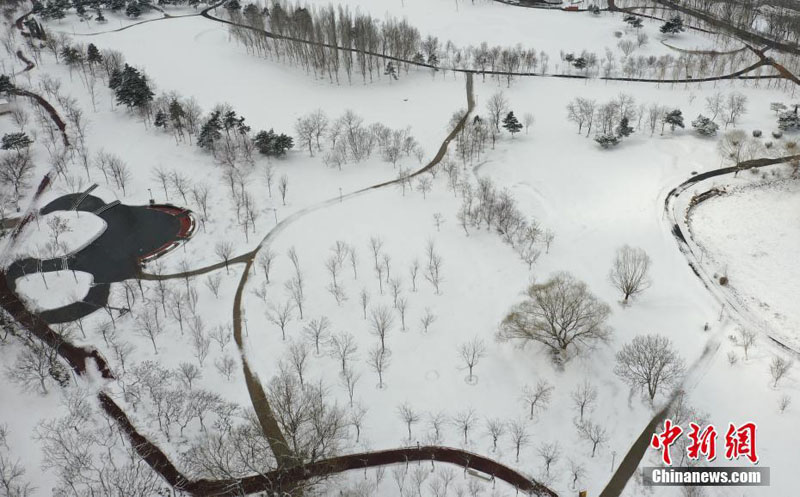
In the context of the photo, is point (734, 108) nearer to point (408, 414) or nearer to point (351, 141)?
point (351, 141)

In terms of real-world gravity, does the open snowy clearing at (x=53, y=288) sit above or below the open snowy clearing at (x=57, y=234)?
below

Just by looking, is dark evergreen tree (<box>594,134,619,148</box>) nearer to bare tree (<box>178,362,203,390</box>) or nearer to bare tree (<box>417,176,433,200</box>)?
bare tree (<box>417,176,433,200</box>)

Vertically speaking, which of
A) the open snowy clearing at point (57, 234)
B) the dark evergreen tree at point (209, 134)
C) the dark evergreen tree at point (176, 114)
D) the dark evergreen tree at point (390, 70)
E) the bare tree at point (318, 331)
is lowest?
the bare tree at point (318, 331)

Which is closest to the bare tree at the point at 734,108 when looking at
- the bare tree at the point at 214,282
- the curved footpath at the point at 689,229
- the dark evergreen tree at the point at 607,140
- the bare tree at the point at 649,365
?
the curved footpath at the point at 689,229

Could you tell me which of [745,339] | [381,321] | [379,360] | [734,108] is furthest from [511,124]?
[379,360]

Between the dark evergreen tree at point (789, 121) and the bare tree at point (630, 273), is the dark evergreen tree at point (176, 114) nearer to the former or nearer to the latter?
the bare tree at point (630, 273)

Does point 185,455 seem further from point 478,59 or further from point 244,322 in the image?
point 478,59

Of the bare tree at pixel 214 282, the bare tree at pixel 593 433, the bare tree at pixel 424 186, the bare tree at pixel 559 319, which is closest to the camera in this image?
the bare tree at pixel 593 433
